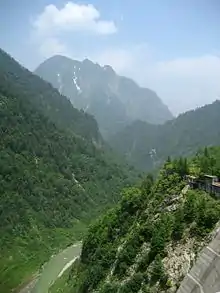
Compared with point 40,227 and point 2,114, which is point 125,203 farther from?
point 2,114

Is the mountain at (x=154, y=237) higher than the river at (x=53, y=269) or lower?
higher

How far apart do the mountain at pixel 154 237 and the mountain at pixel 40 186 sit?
1982 cm

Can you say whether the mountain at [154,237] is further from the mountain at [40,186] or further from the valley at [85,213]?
the mountain at [40,186]

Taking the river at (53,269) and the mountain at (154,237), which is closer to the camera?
the mountain at (154,237)

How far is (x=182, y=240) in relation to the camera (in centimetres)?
3194

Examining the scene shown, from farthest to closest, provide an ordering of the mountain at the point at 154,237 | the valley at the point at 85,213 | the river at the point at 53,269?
the river at the point at 53,269 < the valley at the point at 85,213 < the mountain at the point at 154,237

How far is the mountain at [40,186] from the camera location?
74.6m

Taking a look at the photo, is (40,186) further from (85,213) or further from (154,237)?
(154,237)

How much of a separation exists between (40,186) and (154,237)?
63.4 metres

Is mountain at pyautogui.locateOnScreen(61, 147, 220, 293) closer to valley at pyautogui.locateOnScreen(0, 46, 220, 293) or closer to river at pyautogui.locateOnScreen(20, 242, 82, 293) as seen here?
valley at pyautogui.locateOnScreen(0, 46, 220, 293)

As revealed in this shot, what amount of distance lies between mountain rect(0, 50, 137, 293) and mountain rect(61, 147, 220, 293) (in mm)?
19820

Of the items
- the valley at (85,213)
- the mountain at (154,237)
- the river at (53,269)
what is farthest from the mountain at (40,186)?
the mountain at (154,237)

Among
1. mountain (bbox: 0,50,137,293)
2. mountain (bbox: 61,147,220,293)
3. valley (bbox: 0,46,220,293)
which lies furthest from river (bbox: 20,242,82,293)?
mountain (bbox: 61,147,220,293)

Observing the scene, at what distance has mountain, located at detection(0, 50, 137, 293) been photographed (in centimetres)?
7456
